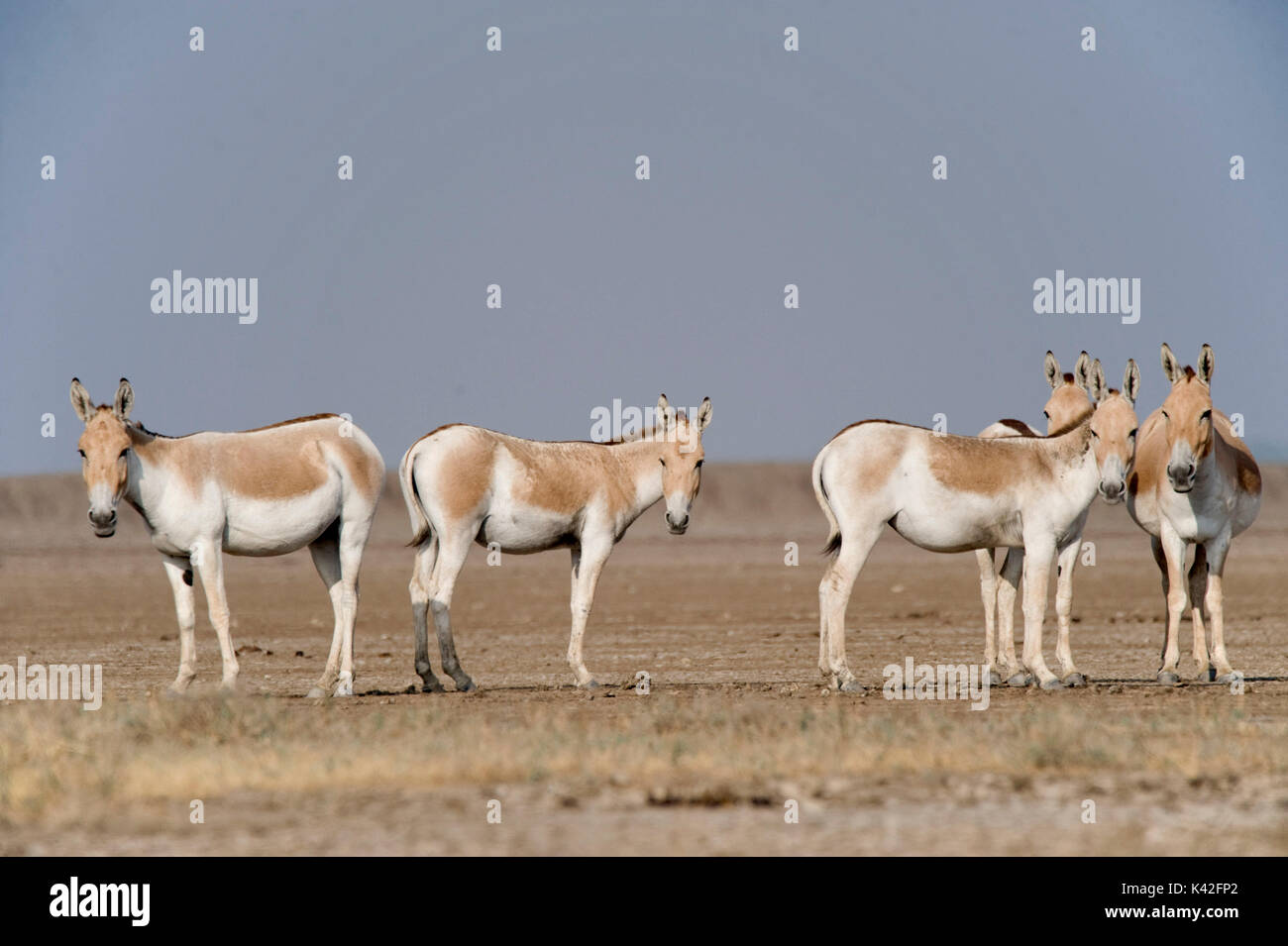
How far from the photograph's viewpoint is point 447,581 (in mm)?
16703

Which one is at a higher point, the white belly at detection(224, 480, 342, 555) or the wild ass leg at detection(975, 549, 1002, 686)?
the white belly at detection(224, 480, 342, 555)

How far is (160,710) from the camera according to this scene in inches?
504

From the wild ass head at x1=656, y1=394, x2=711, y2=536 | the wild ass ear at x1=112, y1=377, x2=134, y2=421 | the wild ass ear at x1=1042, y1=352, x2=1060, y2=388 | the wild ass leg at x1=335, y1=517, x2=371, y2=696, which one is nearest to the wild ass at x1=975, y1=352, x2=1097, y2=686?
the wild ass ear at x1=1042, y1=352, x2=1060, y2=388

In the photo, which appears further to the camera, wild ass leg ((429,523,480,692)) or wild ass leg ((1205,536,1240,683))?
wild ass leg ((1205,536,1240,683))

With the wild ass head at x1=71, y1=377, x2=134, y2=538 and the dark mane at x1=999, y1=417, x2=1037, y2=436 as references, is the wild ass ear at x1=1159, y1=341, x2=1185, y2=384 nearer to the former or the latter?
the dark mane at x1=999, y1=417, x2=1037, y2=436

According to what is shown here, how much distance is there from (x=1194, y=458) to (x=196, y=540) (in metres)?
10.1

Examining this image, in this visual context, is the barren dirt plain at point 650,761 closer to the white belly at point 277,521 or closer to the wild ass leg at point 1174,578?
the wild ass leg at point 1174,578

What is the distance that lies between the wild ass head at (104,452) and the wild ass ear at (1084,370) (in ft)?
32.2

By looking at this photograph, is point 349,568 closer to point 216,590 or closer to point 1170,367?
point 216,590

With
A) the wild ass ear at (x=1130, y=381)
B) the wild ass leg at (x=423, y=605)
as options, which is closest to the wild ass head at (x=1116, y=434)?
the wild ass ear at (x=1130, y=381)

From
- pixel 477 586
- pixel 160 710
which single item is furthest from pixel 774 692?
pixel 477 586

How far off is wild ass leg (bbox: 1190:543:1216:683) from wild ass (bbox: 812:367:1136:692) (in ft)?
5.63

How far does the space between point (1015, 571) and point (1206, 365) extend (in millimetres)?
3021

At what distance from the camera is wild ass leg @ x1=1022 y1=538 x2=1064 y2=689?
16609 mm
